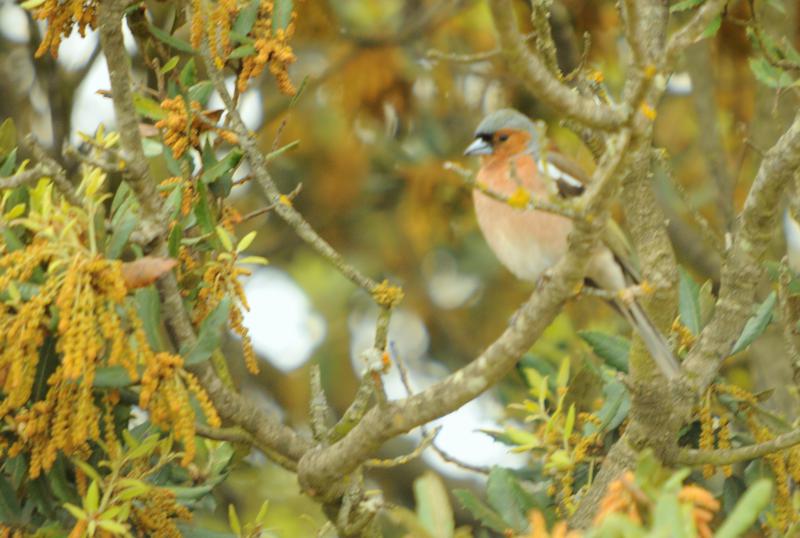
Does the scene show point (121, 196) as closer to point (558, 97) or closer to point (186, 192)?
point (186, 192)

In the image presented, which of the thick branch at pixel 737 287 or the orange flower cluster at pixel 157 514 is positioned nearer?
the orange flower cluster at pixel 157 514

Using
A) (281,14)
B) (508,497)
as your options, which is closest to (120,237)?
(281,14)

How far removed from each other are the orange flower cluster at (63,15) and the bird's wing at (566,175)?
1.97m

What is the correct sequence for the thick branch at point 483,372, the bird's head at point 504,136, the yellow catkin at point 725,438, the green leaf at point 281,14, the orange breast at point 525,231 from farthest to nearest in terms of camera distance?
the bird's head at point 504,136 < the orange breast at point 525,231 < the yellow catkin at point 725,438 < the green leaf at point 281,14 < the thick branch at point 483,372

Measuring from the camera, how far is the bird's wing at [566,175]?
501 cm

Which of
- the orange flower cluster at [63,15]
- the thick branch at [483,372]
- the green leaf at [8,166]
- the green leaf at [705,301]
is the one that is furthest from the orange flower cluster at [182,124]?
the green leaf at [705,301]

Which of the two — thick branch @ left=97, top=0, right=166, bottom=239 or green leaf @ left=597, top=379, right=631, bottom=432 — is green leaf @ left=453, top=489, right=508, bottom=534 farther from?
thick branch @ left=97, top=0, right=166, bottom=239

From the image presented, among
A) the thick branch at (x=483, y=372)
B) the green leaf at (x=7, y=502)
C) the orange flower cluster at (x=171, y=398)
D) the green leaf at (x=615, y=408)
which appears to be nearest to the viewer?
the thick branch at (x=483, y=372)

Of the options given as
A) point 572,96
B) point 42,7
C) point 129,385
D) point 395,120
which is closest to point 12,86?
point 395,120

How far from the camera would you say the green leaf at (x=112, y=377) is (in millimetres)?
3189

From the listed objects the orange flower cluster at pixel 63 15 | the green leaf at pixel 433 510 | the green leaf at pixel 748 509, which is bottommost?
the green leaf at pixel 433 510

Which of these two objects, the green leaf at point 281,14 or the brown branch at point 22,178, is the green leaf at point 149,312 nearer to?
the brown branch at point 22,178

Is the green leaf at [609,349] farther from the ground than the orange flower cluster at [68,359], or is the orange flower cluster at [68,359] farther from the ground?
the orange flower cluster at [68,359]

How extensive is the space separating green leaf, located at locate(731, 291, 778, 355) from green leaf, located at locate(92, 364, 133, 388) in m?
1.67
